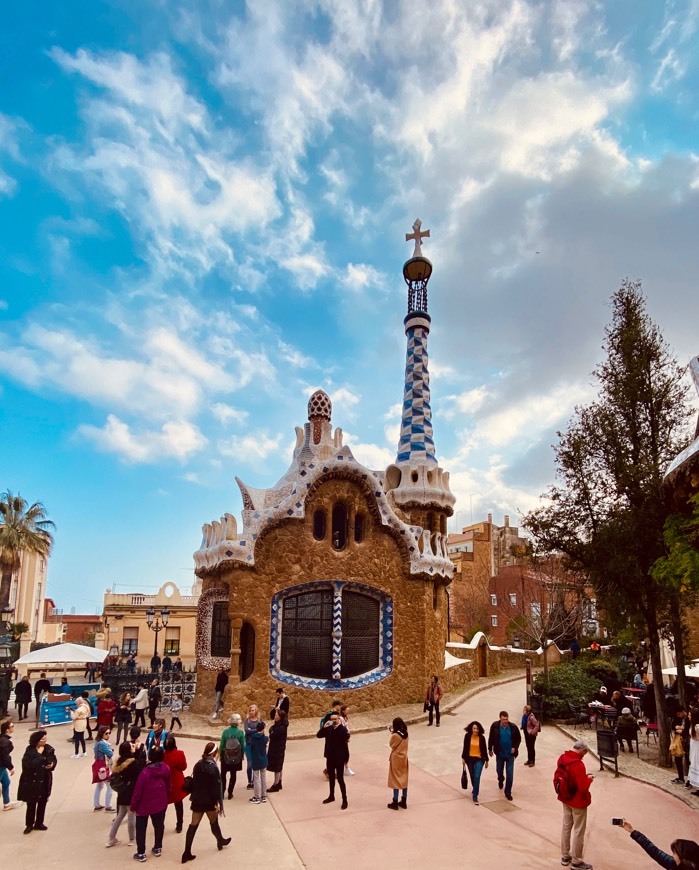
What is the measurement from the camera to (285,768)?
1079 centimetres

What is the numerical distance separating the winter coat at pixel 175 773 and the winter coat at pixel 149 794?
465mm


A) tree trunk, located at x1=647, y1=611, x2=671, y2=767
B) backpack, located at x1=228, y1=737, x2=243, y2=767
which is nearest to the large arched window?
backpack, located at x1=228, y1=737, x2=243, y2=767

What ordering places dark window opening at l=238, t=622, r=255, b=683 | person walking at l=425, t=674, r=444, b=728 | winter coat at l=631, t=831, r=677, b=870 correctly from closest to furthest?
winter coat at l=631, t=831, r=677, b=870
person walking at l=425, t=674, r=444, b=728
dark window opening at l=238, t=622, r=255, b=683

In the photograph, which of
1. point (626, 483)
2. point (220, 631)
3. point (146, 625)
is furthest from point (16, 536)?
Result: point (626, 483)

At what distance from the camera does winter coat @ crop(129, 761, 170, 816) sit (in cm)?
663

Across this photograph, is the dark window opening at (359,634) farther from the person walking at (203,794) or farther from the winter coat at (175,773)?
the person walking at (203,794)

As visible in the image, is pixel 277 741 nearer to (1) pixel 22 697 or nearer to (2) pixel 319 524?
(2) pixel 319 524

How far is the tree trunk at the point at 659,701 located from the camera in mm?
11305

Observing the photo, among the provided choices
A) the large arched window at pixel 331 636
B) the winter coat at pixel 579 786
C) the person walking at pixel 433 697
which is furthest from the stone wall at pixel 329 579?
the winter coat at pixel 579 786

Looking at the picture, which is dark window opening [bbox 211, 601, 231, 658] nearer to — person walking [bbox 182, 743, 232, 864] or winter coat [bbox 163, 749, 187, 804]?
winter coat [bbox 163, 749, 187, 804]

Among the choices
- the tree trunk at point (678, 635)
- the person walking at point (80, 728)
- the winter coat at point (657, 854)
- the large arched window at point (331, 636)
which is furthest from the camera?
the large arched window at point (331, 636)

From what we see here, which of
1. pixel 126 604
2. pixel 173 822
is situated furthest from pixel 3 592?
pixel 173 822

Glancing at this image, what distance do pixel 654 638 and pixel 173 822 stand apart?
9250 mm

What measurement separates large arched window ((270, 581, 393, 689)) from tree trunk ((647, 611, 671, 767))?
688 centimetres
